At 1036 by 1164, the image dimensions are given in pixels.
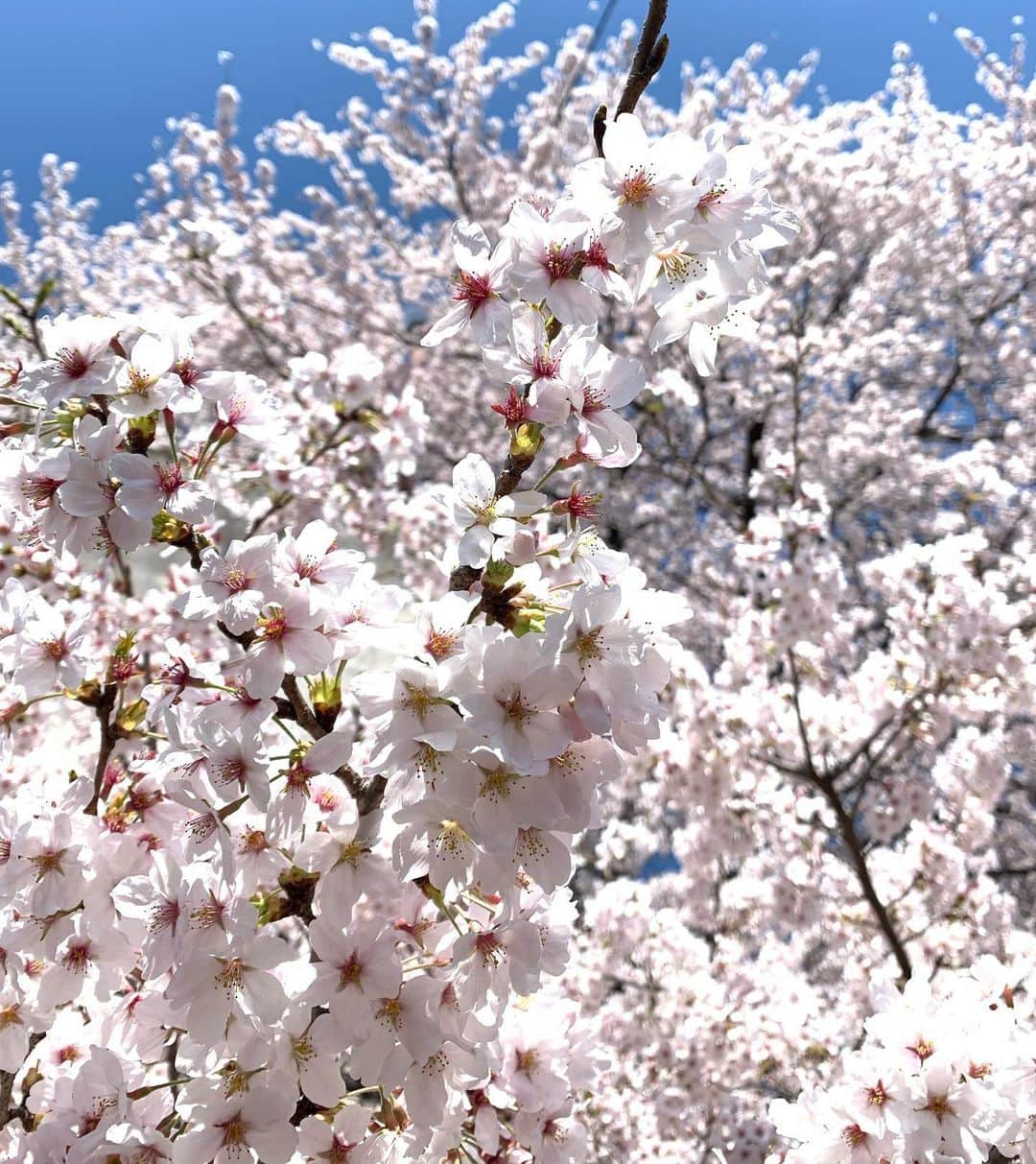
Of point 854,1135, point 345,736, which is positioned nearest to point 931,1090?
point 854,1135

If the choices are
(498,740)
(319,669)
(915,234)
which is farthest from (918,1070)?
(915,234)

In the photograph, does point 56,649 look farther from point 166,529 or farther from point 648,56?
point 648,56

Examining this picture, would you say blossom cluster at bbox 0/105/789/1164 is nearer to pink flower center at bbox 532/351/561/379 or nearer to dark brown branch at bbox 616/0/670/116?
pink flower center at bbox 532/351/561/379

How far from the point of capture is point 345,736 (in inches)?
51.3

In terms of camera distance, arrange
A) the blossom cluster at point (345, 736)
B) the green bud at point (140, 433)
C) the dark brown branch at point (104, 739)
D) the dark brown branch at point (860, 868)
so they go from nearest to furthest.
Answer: the blossom cluster at point (345, 736) → the green bud at point (140, 433) → the dark brown branch at point (104, 739) → the dark brown branch at point (860, 868)

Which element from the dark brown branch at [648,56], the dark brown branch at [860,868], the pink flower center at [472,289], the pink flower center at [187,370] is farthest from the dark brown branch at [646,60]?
the dark brown branch at [860,868]

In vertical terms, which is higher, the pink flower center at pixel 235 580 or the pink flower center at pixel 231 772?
the pink flower center at pixel 235 580

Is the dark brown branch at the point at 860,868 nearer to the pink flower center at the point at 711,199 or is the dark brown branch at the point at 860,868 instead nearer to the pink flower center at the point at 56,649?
the pink flower center at the point at 711,199

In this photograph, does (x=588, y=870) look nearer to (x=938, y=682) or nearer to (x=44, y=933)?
(x=938, y=682)

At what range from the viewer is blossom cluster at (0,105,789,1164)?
3.89 ft

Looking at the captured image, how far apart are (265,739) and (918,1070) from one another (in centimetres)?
149

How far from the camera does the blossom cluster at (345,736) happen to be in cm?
119

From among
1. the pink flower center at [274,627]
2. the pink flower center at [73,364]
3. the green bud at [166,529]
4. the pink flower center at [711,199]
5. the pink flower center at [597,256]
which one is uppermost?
the pink flower center at [711,199]

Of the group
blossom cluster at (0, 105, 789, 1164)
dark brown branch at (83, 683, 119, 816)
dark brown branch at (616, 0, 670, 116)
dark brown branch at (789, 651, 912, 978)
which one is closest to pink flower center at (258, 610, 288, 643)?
blossom cluster at (0, 105, 789, 1164)
